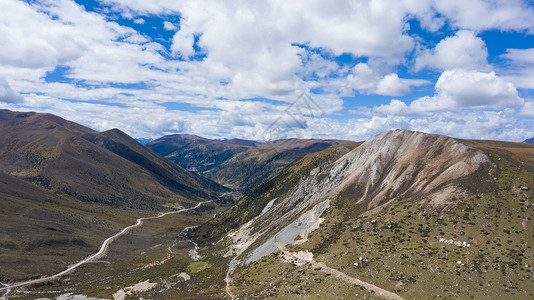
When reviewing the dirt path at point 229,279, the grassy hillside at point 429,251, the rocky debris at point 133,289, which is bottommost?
the rocky debris at point 133,289

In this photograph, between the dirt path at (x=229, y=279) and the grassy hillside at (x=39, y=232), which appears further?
the grassy hillside at (x=39, y=232)

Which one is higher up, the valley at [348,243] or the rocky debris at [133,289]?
the valley at [348,243]

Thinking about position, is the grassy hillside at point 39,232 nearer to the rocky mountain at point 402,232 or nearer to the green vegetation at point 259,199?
the green vegetation at point 259,199

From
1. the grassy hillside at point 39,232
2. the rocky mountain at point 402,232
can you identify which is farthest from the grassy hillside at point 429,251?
the grassy hillside at point 39,232

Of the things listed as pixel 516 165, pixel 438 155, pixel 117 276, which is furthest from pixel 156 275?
pixel 516 165

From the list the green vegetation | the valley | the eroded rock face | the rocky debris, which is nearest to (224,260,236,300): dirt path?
the valley

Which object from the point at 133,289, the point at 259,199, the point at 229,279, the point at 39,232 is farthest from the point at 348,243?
the point at 39,232

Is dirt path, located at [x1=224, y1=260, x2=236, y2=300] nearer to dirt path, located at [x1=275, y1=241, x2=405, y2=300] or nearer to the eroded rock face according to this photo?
the eroded rock face

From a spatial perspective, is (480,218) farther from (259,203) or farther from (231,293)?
(259,203)

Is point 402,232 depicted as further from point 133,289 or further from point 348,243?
point 133,289
